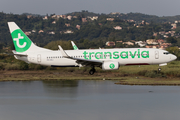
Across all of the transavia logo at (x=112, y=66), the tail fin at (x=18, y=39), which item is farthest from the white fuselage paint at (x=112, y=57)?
the transavia logo at (x=112, y=66)

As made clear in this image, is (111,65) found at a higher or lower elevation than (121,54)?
lower

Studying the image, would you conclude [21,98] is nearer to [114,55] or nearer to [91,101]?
[91,101]

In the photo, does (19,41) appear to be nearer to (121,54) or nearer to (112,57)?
(112,57)

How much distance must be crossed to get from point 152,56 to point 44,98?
56.6 feet

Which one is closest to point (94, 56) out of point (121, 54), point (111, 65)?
point (111, 65)

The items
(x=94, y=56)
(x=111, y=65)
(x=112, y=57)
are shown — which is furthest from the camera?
(x=94, y=56)

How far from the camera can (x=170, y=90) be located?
1000 inches

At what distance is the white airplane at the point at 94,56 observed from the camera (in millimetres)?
35750

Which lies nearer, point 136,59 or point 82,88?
point 82,88

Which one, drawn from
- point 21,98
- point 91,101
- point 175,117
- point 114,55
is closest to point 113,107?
point 91,101

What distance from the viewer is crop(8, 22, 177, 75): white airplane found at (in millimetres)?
35750

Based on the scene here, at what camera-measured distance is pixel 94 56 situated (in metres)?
36.5

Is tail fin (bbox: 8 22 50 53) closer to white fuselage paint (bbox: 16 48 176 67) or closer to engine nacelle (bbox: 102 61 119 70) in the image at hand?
white fuselage paint (bbox: 16 48 176 67)

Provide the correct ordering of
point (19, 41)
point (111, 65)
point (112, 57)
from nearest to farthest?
point (111, 65) < point (112, 57) < point (19, 41)
